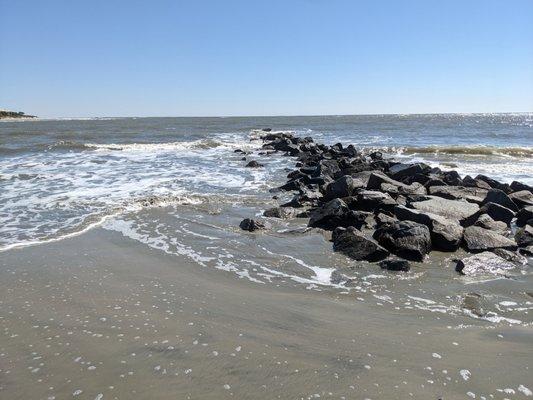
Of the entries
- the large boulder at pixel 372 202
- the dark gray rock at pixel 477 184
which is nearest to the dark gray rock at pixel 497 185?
the dark gray rock at pixel 477 184

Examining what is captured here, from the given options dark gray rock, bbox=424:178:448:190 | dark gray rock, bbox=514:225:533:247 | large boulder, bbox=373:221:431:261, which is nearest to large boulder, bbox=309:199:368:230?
large boulder, bbox=373:221:431:261

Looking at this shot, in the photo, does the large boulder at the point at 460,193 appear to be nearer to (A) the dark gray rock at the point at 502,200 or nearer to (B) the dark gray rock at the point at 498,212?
(A) the dark gray rock at the point at 502,200

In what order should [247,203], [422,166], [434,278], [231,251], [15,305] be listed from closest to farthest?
[15,305] → [434,278] → [231,251] → [247,203] → [422,166]

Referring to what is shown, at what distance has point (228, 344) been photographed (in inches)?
172

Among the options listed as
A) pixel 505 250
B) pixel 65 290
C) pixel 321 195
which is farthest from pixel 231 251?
pixel 321 195

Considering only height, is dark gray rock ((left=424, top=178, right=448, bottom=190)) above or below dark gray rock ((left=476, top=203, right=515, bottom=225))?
above

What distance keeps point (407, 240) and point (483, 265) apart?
46.9 inches

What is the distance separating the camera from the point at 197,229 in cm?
898

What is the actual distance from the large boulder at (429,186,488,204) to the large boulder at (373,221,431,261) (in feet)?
13.7

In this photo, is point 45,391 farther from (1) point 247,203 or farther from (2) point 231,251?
(1) point 247,203

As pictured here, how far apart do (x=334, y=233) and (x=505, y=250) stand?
114 inches

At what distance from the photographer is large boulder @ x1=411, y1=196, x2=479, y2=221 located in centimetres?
918

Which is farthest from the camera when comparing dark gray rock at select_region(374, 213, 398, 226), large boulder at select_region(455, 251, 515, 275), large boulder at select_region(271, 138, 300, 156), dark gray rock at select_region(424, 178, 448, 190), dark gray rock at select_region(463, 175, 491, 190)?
large boulder at select_region(271, 138, 300, 156)

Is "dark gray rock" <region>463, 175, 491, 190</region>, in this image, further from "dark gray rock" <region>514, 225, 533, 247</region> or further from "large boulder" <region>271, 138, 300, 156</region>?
"large boulder" <region>271, 138, 300, 156</region>
